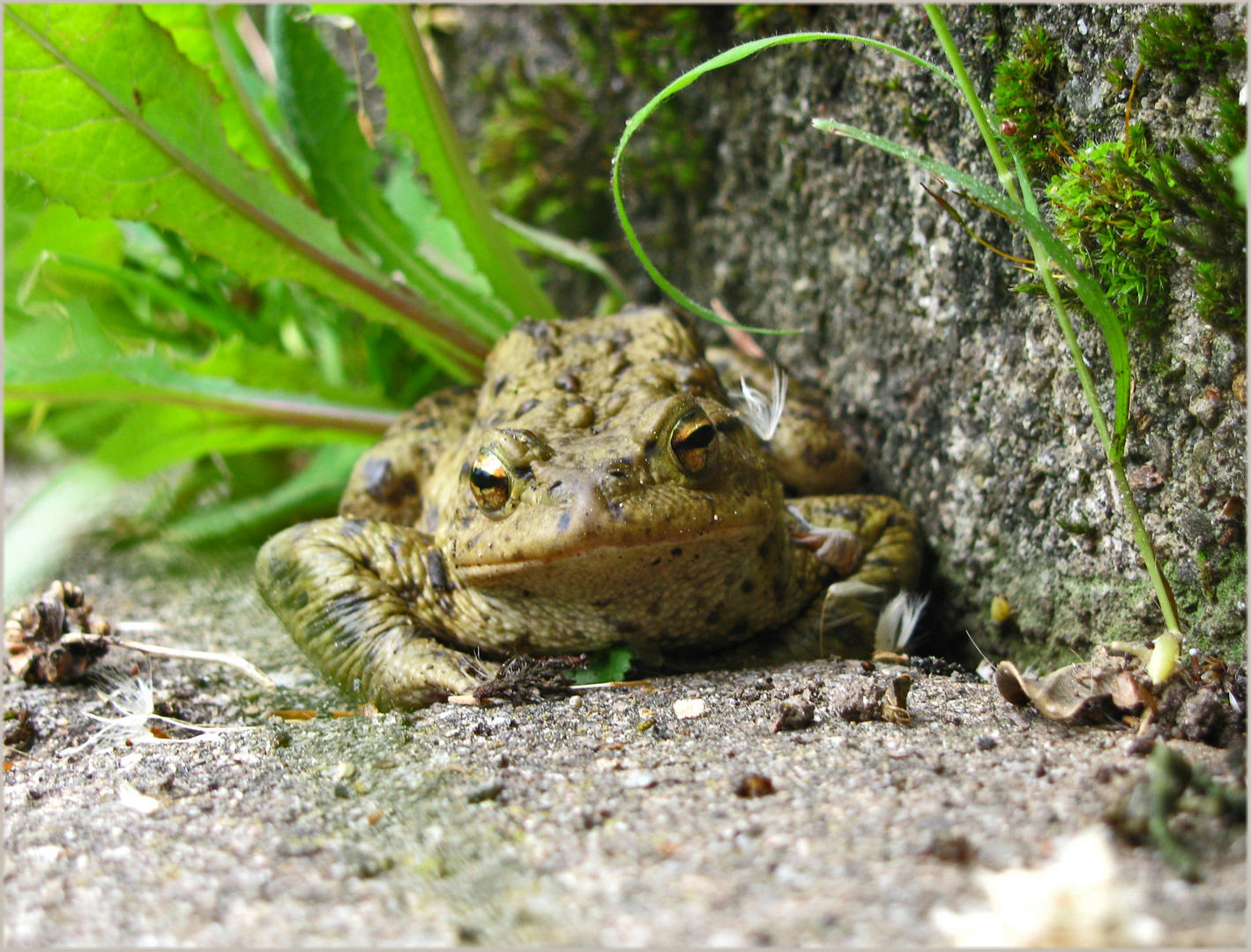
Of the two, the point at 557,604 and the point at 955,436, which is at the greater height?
the point at 955,436

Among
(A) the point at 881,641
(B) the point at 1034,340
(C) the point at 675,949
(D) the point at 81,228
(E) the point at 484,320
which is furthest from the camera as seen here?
(D) the point at 81,228

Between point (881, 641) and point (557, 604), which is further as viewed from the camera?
point (881, 641)

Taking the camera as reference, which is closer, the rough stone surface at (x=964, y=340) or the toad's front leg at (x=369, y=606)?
the rough stone surface at (x=964, y=340)

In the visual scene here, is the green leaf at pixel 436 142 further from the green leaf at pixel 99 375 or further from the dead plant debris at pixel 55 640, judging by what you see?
the dead plant debris at pixel 55 640

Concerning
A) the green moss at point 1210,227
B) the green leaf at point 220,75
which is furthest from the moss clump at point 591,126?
the green moss at point 1210,227

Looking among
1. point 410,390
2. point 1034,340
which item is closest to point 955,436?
point 1034,340

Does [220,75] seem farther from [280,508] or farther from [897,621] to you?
[897,621]

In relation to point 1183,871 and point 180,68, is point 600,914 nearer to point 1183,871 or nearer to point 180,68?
point 1183,871

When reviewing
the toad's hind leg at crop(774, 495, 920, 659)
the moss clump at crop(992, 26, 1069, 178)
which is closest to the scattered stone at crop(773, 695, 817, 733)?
the toad's hind leg at crop(774, 495, 920, 659)
